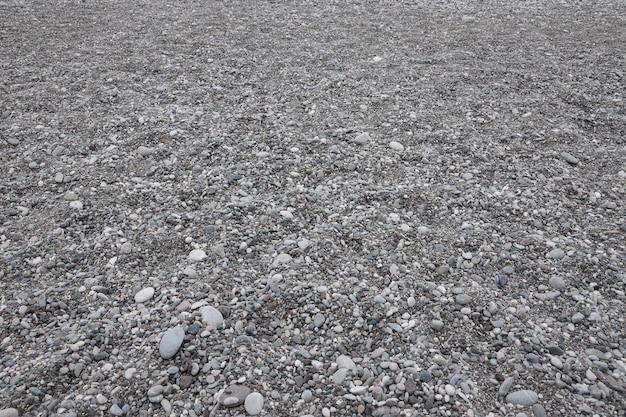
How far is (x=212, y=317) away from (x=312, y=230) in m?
0.88

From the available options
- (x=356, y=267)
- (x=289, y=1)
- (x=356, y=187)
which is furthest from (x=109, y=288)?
(x=289, y=1)

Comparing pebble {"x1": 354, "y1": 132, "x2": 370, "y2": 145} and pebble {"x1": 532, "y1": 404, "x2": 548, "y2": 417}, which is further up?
pebble {"x1": 354, "y1": 132, "x2": 370, "y2": 145}

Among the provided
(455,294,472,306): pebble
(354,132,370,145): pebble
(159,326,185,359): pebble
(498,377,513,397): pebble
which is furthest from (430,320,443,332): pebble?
(354,132,370,145): pebble

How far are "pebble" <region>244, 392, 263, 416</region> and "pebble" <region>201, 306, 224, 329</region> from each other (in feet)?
1.42

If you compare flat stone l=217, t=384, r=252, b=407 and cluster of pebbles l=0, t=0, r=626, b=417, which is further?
cluster of pebbles l=0, t=0, r=626, b=417

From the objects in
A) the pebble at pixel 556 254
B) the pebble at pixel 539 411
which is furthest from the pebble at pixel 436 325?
the pebble at pixel 556 254

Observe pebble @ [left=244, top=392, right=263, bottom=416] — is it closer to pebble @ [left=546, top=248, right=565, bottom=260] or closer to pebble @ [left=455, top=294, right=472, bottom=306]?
pebble @ [left=455, top=294, right=472, bottom=306]

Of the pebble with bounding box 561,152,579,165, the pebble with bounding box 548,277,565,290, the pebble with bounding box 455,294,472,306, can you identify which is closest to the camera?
the pebble with bounding box 455,294,472,306

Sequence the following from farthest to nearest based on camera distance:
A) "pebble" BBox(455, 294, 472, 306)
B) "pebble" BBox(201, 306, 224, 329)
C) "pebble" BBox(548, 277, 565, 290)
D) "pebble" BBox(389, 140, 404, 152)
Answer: "pebble" BBox(389, 140, 404, 152)
"pebble" BBox(548, 277, 565, 290)
"pebble" BBox(455, 294, 472, 306)
"pebble" BBox(201, 306, 224, 329)

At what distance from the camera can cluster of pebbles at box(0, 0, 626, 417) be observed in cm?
220

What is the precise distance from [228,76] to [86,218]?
2391 mm

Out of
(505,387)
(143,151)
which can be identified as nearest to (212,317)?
(505,387)

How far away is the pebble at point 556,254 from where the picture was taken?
2846 millimetres

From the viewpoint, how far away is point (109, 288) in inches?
105
